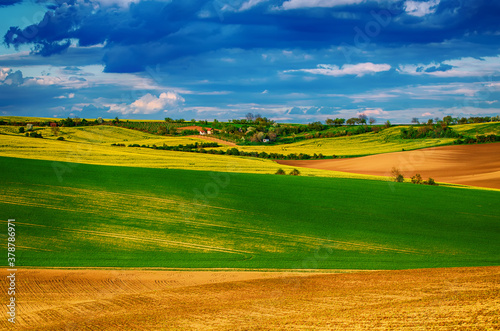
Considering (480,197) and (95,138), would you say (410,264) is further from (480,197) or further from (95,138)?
(95,138)

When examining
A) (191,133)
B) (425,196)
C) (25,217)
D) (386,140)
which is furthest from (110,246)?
(386,140)

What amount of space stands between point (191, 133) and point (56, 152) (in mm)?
44119

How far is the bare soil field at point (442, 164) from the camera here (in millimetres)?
48097

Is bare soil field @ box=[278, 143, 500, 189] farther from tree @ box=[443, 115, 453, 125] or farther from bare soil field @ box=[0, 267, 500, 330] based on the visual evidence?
bare soil field @ box=[0, 267, 500, 330]

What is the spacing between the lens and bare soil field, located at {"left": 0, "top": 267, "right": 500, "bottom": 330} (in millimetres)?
9453

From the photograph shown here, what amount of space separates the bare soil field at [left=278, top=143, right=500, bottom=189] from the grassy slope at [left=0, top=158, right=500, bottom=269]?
1532cm

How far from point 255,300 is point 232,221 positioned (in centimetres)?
→ 1235

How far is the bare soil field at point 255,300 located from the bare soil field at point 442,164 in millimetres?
36529

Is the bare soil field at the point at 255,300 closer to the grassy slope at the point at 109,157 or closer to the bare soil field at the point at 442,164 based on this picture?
the grassy slope at the point at 109,157

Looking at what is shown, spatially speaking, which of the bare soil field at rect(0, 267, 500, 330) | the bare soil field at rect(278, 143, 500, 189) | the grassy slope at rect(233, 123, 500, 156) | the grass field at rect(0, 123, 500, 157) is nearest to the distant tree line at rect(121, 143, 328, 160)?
the grass field at rect(0, 123, 500, 157)

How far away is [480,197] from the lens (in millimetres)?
32656

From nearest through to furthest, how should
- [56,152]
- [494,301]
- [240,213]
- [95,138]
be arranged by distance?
[494,301], [240,213], [56,152], [95,138]

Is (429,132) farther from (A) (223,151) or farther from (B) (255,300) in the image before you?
(B) (255,300)

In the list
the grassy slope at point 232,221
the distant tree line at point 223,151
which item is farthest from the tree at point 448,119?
the grassy slope at point 232,221
